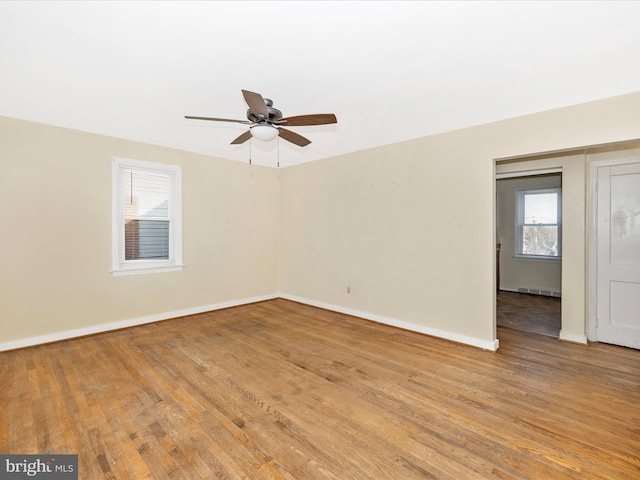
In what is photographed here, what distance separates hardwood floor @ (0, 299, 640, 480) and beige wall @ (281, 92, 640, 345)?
0.63 m

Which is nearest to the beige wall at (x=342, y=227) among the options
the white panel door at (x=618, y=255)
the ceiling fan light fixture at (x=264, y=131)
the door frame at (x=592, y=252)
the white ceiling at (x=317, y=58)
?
the door frame at (x=592, y=252)

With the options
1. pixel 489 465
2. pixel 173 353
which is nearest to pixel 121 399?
pixel 173 353

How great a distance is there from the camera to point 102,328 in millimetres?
4117

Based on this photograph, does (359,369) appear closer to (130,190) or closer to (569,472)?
(569,472)

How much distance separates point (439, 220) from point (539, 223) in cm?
395

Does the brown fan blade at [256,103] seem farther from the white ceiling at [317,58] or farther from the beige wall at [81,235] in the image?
the beige wall at [81,235]

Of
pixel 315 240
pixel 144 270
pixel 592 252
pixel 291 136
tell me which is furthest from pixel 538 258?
pixel 144 270

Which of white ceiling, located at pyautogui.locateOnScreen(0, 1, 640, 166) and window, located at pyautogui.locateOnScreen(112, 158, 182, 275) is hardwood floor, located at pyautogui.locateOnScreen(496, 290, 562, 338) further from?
window, located at pyautogui.locateOnScreen(112, 158, 182, 275)

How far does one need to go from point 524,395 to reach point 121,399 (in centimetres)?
328

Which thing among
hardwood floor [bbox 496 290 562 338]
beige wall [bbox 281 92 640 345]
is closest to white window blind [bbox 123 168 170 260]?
beige wall [bbox 281 92 640 345]

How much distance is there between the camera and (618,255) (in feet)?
11.8

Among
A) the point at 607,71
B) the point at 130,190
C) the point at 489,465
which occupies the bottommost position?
the point at 489,465

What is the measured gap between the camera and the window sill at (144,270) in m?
4.26

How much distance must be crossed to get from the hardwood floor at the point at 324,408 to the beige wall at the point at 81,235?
50cm
